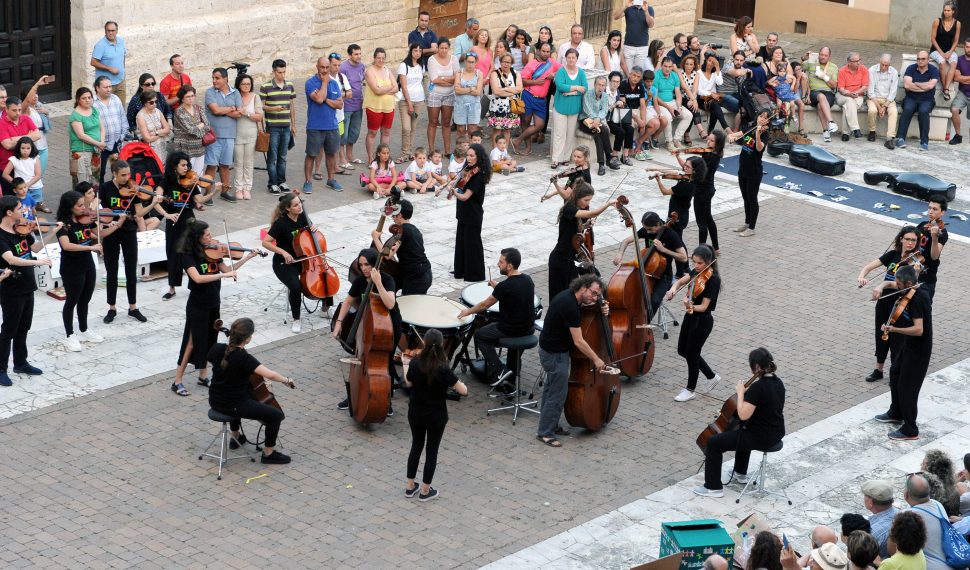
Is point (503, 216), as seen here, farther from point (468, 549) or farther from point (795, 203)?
point (468, 549)

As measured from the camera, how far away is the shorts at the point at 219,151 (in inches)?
649

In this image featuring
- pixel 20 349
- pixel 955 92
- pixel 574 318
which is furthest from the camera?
pixel 955 92

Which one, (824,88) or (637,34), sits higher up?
(637,34)

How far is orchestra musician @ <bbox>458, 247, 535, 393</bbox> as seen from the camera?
11.8m

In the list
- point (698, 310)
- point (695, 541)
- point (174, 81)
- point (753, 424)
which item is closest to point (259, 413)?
point (695, 541)

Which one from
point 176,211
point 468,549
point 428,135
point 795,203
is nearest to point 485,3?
point 428,135

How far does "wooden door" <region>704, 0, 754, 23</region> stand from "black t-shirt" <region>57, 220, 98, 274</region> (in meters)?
19.9

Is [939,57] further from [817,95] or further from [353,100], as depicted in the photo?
[353,100]

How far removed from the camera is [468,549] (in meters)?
9.98

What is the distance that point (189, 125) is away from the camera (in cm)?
1600

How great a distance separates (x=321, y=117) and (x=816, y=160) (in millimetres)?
6953

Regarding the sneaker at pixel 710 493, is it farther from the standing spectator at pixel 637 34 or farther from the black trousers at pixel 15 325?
the standing spectator at pixel 637 34

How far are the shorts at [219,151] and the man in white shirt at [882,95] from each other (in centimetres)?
992

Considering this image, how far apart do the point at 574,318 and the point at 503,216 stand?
5954mm
